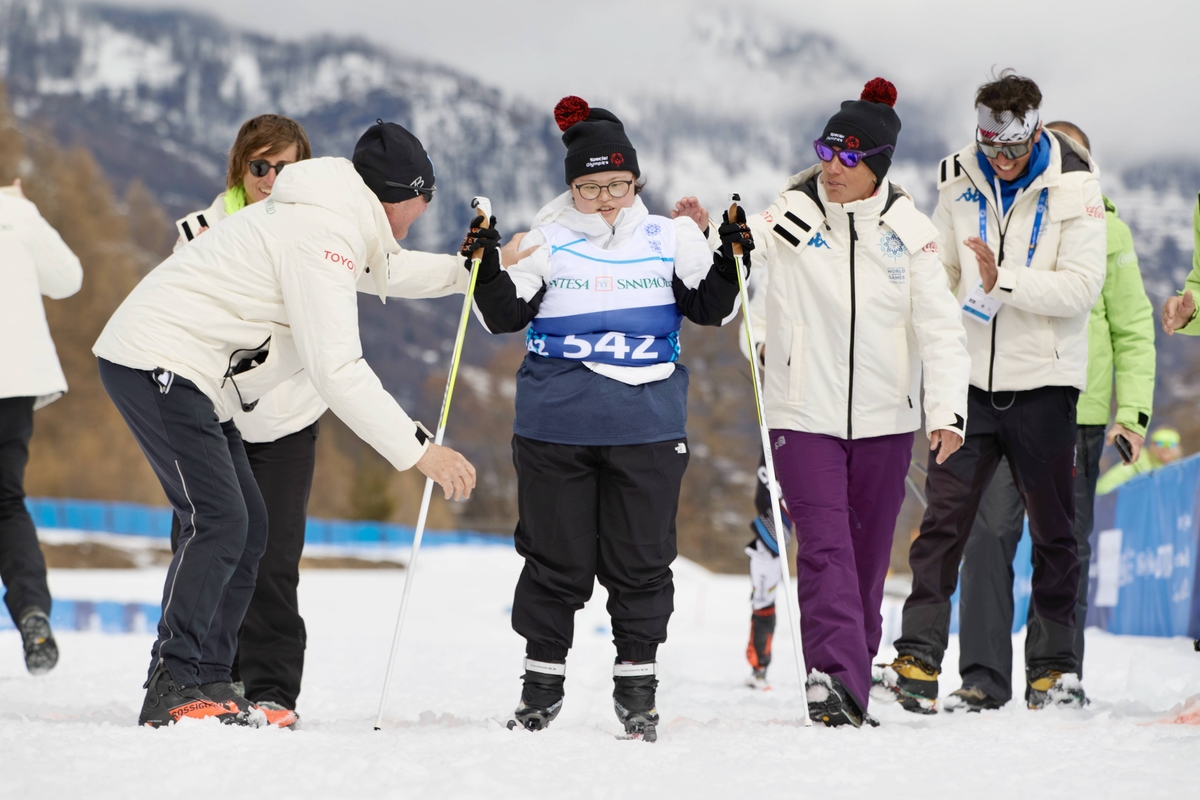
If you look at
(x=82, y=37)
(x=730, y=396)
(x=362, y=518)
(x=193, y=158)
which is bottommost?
(x=362, y=518)

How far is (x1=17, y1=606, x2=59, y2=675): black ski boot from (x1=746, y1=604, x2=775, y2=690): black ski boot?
348 centimetres

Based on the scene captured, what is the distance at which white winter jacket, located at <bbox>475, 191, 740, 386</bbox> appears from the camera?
12.9 feet

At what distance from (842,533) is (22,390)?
3.86 m

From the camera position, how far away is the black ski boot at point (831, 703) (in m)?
3.85

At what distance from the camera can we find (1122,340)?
5.49 meters

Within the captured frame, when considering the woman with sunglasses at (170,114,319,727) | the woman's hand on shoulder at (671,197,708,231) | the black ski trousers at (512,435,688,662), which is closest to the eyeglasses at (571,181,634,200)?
the woman's hand on shoulder at (671,197,708,231)

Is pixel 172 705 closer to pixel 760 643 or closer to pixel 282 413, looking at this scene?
pixel 282 413

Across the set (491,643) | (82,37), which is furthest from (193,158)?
(491,643)

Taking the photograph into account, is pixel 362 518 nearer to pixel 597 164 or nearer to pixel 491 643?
pixel 491 643

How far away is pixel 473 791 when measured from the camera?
8.04ft

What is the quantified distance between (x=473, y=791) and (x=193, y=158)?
154m

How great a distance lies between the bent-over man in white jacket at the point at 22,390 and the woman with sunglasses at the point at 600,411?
8.93ft

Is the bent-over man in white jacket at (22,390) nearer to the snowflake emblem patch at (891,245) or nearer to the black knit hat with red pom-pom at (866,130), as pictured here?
the black knit hat with red pom-pom at (866,130)

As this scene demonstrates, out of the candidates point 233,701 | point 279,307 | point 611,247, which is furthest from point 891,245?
point 233,701
